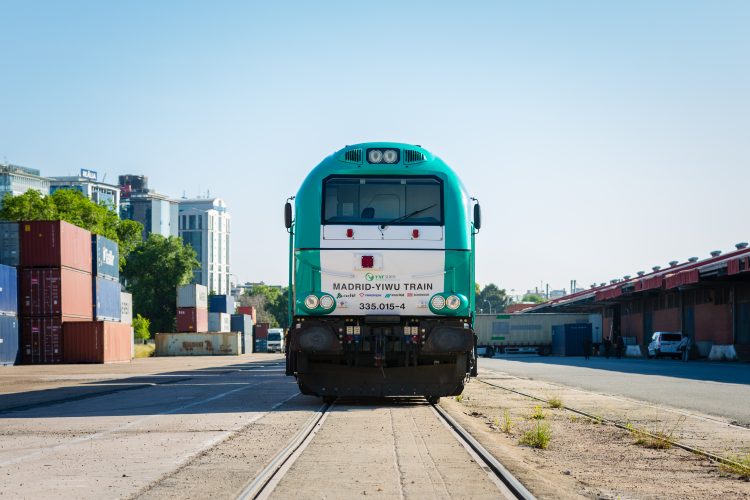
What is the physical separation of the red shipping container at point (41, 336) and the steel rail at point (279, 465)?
44559mm

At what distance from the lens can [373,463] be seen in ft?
33.7

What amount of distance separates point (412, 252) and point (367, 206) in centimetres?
112

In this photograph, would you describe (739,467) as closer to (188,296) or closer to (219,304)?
(188,296)

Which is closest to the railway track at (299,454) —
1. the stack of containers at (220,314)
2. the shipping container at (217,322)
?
the shipping container at (217,322)

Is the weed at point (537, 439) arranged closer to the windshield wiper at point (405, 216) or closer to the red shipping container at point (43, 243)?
the windshield wiper at point (405, 216)

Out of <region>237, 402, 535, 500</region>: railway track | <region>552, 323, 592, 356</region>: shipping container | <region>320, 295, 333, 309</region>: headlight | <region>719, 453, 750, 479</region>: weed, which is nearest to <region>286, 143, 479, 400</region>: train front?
<region>320, 295, 333, 309</region>: headlight

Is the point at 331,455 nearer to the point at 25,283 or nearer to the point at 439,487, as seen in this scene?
the point at 439,487

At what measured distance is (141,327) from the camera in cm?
11575

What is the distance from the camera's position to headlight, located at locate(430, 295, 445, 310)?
16984 millimetres

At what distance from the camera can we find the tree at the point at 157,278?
117062 mm

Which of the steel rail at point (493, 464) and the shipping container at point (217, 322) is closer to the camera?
the steel rail at point (493, 464)

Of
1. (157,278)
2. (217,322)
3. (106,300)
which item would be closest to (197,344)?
(217,322)

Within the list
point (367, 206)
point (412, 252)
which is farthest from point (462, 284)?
point (367, 206)

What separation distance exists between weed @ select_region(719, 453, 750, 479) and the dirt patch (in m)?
0.10
